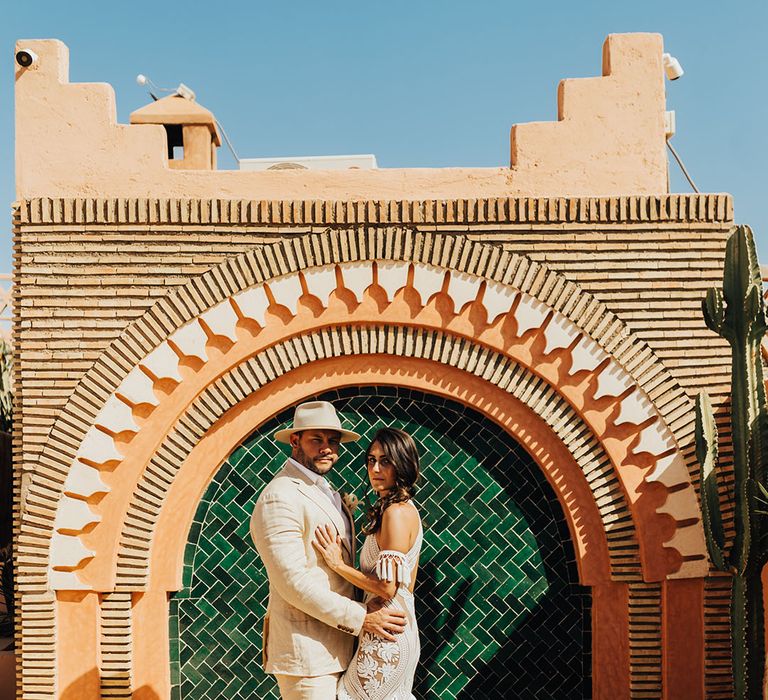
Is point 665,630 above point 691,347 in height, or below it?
below

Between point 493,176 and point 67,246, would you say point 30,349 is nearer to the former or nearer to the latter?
point 67,246

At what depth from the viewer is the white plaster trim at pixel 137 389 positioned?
5.81 metres

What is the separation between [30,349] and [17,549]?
128cm

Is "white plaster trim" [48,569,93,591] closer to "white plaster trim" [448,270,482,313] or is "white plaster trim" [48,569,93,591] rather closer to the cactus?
"white plaster trim" [448,270,482,313]

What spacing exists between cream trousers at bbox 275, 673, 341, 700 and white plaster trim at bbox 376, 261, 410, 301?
2525 mm

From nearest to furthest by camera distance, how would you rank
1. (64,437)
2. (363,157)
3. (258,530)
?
(258,530)
(64,437)
(363,157)

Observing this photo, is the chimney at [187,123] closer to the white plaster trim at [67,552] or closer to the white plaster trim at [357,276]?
the white plaster trim at [357,276]

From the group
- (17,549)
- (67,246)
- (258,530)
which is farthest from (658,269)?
(17,549)

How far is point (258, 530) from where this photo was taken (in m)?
4.16

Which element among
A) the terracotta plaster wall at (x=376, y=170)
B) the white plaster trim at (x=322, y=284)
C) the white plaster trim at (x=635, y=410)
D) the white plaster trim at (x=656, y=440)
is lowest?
the white plaster trim at (x=656, y=440)

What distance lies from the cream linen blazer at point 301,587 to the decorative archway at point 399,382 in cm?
178

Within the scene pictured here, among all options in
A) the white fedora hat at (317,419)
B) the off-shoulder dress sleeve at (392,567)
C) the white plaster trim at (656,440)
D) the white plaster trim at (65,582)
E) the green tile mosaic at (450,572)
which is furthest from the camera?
the green tile mosaic at (450,572)

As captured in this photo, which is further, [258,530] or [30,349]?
[30,349]

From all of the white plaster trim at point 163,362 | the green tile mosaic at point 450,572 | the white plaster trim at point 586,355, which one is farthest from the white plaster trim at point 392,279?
the white plaster trim at point 163,362
